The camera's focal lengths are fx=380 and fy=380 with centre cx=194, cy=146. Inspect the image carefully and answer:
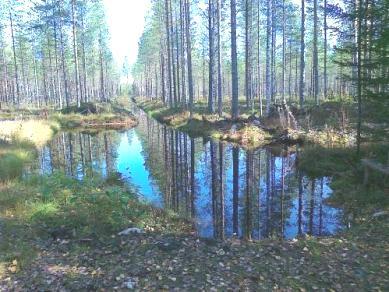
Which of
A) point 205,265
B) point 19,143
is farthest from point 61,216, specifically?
point 19,143

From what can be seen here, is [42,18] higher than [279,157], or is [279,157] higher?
[42,18]

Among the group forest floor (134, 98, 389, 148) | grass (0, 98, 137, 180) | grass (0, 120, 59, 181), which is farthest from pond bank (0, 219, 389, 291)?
forest floor (134, 98, 389, 148)

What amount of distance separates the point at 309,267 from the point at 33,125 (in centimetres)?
2377

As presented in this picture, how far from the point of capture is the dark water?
9922 mm

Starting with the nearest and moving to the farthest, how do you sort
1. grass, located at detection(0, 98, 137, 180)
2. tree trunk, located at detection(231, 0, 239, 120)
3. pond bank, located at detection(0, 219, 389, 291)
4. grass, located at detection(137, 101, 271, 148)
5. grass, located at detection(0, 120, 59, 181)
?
1. pond bank, located at detection(0, 219, 389, 291)
2. grass, located at detection(0, 120, 59, 181)
3. grass, located at detection(0, 98, 137, 180)
4. grass, located at detection(137, 101, 271, 148)
5. tree trunk, located at detection(231, 0, 239, 120)

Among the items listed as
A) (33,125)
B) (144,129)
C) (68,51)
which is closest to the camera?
(33,125)

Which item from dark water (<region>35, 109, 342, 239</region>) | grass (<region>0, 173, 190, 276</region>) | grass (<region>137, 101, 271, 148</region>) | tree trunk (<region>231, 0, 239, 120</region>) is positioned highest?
tree trunk (<region>231, 0, 239, 120</region>)

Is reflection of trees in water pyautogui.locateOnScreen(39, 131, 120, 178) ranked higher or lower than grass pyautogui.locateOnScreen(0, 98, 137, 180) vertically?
lower

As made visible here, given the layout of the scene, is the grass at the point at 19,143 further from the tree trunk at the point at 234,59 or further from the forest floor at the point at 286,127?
the tree trunk at the point at 234,59

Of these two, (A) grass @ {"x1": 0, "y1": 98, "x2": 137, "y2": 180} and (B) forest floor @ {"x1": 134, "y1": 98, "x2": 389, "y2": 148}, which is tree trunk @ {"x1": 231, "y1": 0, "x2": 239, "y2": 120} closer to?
(B) forest floor @ {"x1": 134, "y1": 98, "x2": 389, "y2": 148}

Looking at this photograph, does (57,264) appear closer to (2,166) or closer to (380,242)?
(380,242)

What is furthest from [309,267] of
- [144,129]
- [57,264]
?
[144,129]

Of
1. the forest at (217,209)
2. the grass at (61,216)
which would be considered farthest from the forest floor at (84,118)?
the grass at (61,216)

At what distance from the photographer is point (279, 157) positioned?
1794 cm
